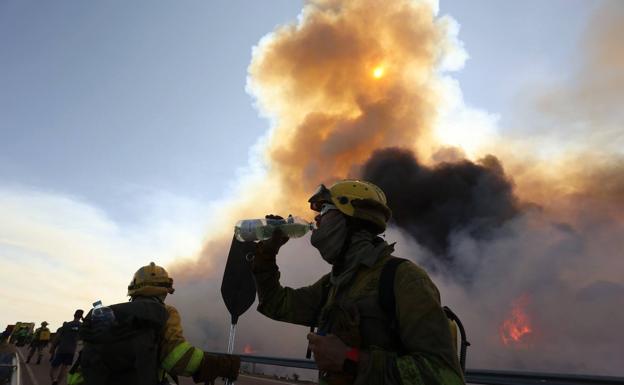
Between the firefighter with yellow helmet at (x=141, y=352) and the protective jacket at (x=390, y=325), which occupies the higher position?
the protective jacket at (x=390, y=325)

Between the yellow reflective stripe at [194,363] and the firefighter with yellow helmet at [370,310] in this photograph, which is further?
the yellow reflective stripe at [194,363]

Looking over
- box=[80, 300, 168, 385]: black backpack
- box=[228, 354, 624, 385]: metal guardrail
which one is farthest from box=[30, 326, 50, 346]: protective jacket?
A: box=[80, 300, 168, 385]: black backpack

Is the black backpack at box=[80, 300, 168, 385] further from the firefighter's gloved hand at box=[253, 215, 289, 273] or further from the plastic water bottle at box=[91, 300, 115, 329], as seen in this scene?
the firefighter's gloved hand at box=[253, 215, 289, 273]

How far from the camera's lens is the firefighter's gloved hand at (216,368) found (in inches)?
167

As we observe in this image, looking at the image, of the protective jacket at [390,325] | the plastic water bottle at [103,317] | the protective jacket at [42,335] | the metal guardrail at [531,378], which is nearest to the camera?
the protective jacket at [390,325]

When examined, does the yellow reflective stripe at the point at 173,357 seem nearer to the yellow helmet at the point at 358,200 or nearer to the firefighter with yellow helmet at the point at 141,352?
the firefighter with yellow helmet at the point at 141,352

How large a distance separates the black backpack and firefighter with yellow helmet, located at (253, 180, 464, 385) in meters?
2.04

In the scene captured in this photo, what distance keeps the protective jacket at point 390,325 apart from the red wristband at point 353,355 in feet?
0.18

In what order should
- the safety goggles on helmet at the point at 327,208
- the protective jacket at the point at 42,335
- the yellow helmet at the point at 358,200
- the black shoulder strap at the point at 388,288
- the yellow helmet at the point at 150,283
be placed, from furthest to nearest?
the protective jacket at the point at 42,335 → the yellow helmet at the point at 150,283 → the safety goggles on helmet at the point at 327,208 → the yellow helmet at the point at 358,200 → the black shoulder strap at the point at 388,288

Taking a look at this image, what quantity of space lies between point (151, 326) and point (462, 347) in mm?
2943

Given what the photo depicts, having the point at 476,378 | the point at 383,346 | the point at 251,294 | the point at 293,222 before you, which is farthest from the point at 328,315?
the point at 476,378

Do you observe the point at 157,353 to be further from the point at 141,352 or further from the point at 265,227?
the point at 265,227

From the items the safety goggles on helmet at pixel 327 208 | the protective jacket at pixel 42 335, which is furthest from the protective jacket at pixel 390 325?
the protective jacket at pixel 42 335

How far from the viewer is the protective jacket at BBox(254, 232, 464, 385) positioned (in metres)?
2.00
